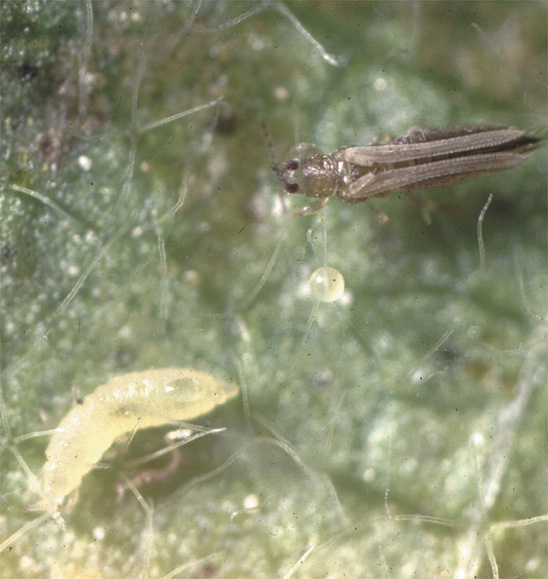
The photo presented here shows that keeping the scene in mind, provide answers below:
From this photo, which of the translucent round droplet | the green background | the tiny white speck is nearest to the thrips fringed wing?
the green background

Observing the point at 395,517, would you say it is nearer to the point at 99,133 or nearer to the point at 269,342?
the point at 269,342

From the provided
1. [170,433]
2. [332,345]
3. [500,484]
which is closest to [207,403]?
[170,433]

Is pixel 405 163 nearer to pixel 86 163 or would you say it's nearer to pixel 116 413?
pixel 86 163

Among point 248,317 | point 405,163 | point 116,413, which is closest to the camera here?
point 116,413

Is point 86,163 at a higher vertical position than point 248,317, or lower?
higher

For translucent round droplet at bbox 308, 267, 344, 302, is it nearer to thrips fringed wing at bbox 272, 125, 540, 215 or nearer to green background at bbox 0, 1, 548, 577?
green background at bbox 0, 1, 548, 577

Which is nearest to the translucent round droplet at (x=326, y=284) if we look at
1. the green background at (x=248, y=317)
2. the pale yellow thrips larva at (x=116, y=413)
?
the green background at (x=248, y=317)

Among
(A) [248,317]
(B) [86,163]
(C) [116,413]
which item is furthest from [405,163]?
(C) [116,413]

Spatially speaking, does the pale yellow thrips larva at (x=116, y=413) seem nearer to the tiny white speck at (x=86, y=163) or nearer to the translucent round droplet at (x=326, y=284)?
the translucent round droplet at (x=326, y=284)
